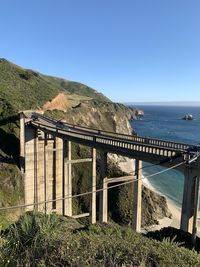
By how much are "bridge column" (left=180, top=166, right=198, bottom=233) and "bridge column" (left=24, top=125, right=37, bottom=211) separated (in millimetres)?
25598

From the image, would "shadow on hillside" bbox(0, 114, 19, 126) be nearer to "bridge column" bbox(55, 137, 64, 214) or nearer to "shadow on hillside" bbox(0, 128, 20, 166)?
"shadow on hillside" bbox(0, 128, 20, 166)

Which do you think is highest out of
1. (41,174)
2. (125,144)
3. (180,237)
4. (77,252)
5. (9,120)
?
(125,144)

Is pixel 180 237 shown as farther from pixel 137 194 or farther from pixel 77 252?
pixel 77 252

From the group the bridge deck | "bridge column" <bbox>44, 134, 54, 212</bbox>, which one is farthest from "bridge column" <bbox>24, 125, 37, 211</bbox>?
the bridge deck

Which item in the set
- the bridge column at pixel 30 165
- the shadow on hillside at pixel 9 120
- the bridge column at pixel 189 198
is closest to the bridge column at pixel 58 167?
the bridge column at pixel 30 165

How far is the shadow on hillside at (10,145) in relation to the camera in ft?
139

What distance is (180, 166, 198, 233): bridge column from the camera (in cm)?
1778

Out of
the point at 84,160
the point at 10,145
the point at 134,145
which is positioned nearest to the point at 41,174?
the point at 10,145

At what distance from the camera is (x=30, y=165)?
40.6 metres

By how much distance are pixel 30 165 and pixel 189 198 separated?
2692cm

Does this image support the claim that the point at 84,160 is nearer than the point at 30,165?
Yes

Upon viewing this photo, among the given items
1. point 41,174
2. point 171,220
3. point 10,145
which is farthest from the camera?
point 10,145

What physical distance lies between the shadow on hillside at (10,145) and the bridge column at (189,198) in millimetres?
28207

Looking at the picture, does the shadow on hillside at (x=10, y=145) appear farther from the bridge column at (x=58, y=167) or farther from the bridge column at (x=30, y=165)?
the bridge column at (x=58, y=167)
